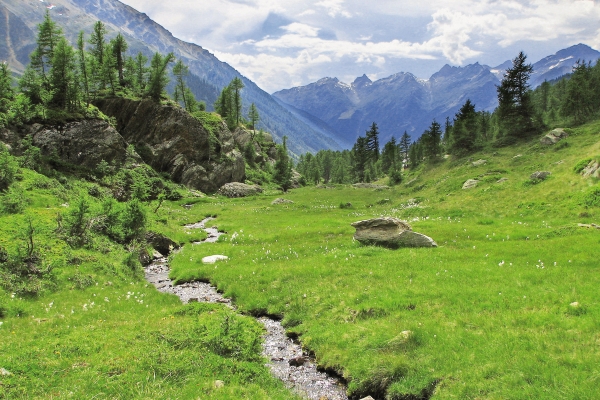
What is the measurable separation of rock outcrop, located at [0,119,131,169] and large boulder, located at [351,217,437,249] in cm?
4966

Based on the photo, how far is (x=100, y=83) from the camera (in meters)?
79.6

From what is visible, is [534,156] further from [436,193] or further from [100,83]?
[100,83]

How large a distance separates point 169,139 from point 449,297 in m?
79.0

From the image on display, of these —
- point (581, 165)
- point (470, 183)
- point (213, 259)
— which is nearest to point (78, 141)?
point (213, 259)

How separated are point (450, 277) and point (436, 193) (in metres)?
38.8

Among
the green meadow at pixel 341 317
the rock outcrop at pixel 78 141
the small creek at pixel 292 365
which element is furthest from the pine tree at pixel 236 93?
the small creek at pixel 292 365

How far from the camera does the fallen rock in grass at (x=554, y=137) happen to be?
56.9m

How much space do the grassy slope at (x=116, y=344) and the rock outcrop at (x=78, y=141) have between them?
37455 millimetres

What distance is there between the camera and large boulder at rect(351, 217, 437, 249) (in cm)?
2256

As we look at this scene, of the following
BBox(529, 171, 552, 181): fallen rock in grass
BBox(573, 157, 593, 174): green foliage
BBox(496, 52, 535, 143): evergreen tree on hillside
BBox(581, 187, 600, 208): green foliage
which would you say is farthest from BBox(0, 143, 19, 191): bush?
BBox(496, 52, 535, 143): evergreen tree on hillside

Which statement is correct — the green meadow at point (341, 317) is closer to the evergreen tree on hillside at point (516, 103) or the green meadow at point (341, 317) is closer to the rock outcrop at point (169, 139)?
the evergreen tree on hillside at point (516, 103)

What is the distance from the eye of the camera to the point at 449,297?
14.2 metres

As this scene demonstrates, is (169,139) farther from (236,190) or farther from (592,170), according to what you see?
(592,170)

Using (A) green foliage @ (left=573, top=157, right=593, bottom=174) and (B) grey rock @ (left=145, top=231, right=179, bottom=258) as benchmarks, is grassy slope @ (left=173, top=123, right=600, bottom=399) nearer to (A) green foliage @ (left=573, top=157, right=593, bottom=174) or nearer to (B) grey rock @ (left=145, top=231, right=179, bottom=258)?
(B) grey rock @ (left=145, top=231, right=179, bottom=258)
